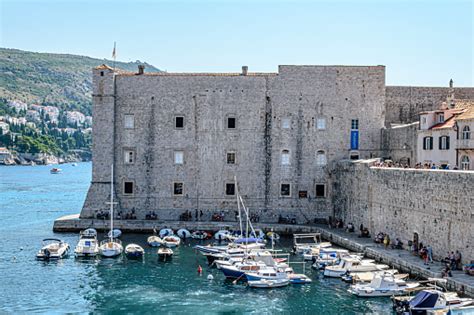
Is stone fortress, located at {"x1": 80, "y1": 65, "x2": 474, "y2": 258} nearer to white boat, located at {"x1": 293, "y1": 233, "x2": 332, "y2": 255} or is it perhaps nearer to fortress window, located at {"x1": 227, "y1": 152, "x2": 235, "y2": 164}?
fortress window, located at {"x1": 227, "y1": 152, "x2": 235, "y2": 164}

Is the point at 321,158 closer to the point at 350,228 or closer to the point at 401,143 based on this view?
the point at 401,143

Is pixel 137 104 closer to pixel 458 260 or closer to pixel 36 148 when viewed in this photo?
pixel 458 260

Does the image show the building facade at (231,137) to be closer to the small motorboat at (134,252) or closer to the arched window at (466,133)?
the small motorboat at (134,252)

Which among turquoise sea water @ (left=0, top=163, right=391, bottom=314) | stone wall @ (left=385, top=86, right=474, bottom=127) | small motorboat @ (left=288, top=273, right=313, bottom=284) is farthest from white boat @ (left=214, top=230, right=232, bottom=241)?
stone wall @ (left=385, top=86, right=474, bottom=127)

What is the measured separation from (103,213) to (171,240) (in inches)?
327

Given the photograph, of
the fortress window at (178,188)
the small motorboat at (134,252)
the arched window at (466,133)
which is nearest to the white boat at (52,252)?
the small motorboat at (134,252)

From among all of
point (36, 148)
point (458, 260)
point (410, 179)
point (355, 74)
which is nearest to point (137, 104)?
point (355, 74)

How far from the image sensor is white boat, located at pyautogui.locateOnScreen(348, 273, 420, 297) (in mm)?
28031

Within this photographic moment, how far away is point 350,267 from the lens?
1248 inches

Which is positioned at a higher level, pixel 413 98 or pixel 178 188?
→ pixel 413 98

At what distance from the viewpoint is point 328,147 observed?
46.8 meters

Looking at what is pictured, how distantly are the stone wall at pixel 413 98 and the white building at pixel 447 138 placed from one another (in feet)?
24.7

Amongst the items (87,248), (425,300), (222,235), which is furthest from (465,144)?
(87,248)

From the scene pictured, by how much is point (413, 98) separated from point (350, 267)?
68.3 ft
